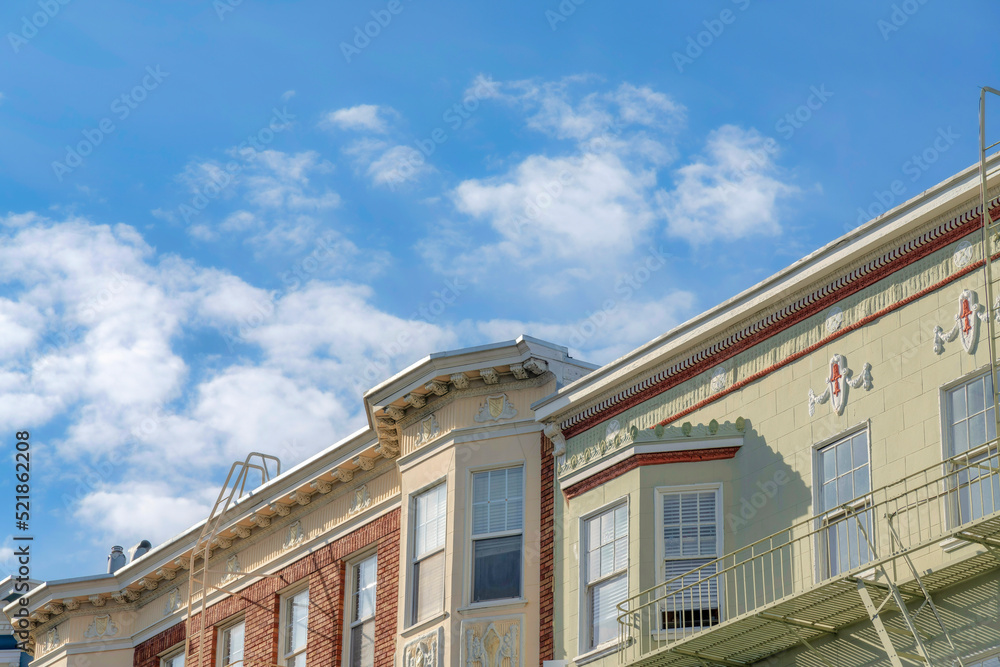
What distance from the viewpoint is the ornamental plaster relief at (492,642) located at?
2141 cm

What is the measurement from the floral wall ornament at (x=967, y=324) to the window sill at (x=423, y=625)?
8.34 metres

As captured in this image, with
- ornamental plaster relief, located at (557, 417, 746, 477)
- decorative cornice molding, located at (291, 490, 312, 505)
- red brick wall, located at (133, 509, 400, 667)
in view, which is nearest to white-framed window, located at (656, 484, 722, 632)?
ornamental plaster relief, located at (557, 417, 746, 477)

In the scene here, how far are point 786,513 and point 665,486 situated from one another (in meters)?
1.73

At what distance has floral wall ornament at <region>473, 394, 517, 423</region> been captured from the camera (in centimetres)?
2294

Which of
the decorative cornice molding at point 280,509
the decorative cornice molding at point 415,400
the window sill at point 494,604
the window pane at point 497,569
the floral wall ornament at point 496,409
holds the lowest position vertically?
the window sill at point 494,604

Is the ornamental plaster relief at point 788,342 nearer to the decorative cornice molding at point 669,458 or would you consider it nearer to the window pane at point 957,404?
the decorative cornice molding at point 669,458

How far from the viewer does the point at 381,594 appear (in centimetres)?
2430

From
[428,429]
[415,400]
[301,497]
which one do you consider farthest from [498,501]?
[301,497]

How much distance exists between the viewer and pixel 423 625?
22453mm

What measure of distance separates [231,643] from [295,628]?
2101 millimetres

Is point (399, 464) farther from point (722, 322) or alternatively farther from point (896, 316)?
point (896, 316)

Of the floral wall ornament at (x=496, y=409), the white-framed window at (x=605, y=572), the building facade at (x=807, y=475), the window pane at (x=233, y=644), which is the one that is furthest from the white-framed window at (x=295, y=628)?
the white-framed window at (x=605, y=572)

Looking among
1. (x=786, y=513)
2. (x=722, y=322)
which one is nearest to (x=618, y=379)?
(x=722, y=322)

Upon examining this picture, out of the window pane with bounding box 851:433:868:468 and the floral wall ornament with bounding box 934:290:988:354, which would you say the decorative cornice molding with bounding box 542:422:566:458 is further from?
the floral wall ornament with bounding box 934:290:988:354
